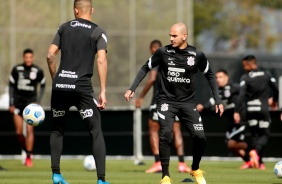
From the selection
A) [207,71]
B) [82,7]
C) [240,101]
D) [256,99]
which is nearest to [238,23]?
[256,99]

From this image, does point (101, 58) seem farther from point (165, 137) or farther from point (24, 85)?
point (24, 85)

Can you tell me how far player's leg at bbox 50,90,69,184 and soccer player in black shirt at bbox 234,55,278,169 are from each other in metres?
7.77

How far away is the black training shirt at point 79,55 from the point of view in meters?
12.3

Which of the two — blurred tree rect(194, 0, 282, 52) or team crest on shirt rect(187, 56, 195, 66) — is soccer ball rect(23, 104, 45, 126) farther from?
blurred tree rect(194, 0, 282, 52)

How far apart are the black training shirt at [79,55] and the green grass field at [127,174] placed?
2474 mm

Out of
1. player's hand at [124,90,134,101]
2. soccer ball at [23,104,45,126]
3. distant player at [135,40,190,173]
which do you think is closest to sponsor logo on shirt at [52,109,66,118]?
player's hand at [124,90,134,101]

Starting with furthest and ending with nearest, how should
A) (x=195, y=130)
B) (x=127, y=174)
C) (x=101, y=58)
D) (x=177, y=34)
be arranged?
(x=127, y=174), (x=195, y=130), (x=177, y=34), (x=101, y=58)

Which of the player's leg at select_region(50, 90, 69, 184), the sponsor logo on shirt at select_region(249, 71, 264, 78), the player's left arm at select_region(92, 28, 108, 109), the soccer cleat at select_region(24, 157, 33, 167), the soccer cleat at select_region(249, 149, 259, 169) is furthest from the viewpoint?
the soccer cleat at select_region(24, 157, 33, 167)

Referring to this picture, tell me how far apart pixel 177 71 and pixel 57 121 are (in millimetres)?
1922

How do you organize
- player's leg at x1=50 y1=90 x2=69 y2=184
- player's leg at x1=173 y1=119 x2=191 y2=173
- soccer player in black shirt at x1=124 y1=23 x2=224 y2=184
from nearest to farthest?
player's leg at x1=50 y1=90 x2=69 y2=184 < soccer player in black shirt at x1=124 y1=23 x2=224 y2=184 < player's leg at x1=173 y1=119 x2=191 y2=173

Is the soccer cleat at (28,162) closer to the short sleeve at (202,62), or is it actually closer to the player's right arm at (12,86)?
the player's right arm at (12,86)

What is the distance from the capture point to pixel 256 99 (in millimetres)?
20125

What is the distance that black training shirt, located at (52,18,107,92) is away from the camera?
40.4 ft

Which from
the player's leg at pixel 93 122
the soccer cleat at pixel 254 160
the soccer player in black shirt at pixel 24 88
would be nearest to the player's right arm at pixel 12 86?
the soccer player in black shirt at pixel 24 88
